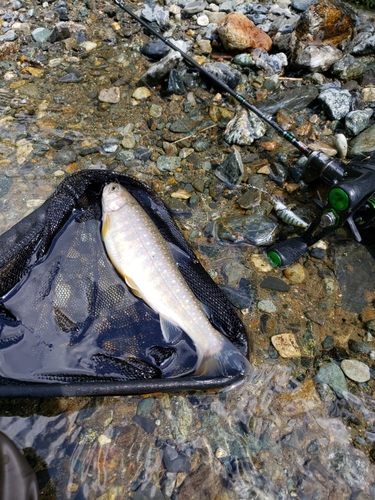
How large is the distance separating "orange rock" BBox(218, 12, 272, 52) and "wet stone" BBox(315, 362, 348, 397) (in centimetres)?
489

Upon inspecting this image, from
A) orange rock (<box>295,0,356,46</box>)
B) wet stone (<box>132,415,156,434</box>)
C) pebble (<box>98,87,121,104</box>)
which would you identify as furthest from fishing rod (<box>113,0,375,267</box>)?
orange rock (<box>295,0,356,46</box>)

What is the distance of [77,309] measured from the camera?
10.3 feet

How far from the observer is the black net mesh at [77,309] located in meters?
2.85

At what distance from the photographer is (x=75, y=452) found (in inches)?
104

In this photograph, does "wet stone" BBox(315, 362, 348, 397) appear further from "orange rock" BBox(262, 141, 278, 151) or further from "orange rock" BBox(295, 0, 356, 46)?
"orange rock" BBox(295, 0, 356, 46)

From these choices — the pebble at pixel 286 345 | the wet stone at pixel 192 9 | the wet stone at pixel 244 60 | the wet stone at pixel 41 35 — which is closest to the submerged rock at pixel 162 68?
the wet stone at pixel 244 60

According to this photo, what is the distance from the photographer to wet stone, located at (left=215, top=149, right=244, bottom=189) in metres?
4.33

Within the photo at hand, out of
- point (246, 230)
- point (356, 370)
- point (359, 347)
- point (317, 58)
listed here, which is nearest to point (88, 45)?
point (317, 58)

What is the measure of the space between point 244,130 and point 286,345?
2.68 m

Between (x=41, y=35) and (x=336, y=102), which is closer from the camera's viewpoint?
(x=336, y=102)

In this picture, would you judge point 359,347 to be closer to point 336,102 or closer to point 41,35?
point 336,102

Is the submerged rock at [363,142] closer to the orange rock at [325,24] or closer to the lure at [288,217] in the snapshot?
the lure at [288,217]

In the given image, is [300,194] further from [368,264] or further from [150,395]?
[150,395]

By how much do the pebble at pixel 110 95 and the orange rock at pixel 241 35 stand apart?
1.94 m
